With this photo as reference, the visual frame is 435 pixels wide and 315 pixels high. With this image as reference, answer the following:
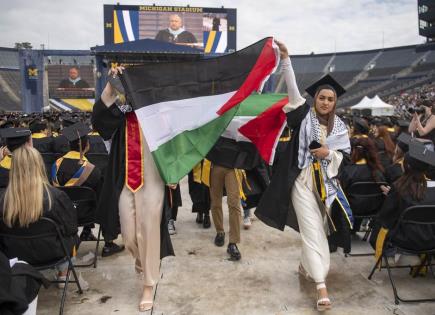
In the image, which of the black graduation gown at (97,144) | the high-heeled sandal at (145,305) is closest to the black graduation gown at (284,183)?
the high-heeled sandal at (145,305)

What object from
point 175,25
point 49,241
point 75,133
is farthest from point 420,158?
point 175,25

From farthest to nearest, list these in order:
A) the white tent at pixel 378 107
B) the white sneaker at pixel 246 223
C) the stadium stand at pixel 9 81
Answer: the stadium stand at pixel 9 81, the white tent at pixel 378 107, the white sneaker at pixel 246 223

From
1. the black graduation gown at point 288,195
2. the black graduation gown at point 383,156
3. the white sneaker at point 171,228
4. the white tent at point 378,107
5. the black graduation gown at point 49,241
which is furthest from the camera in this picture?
the white tent at point 378,107

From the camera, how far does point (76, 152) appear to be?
14.4 ft

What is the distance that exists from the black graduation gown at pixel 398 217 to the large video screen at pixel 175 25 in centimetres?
2743

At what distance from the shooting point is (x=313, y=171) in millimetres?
3418

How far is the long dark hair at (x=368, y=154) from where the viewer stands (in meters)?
4.40

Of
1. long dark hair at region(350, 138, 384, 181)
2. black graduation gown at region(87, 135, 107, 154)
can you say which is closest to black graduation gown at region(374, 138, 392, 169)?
long dark hair at region(350, 138, 384, 181)

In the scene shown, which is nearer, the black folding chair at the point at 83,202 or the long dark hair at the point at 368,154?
the black folding chair at the point at 83,202

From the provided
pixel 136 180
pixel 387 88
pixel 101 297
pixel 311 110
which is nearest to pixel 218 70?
pixel 311 110

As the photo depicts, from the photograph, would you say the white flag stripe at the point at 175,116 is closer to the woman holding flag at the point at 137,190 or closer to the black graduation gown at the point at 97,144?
the woman holding flag at the point at 137,190

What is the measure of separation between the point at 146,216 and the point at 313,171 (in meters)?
1.46

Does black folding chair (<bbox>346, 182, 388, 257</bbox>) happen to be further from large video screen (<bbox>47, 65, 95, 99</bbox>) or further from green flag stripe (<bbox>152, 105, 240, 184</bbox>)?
large video screen (<bbox>47, 65, 95, 99</bbox>)

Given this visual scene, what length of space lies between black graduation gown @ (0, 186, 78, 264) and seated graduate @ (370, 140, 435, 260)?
2.66m
